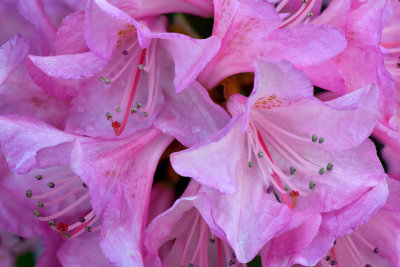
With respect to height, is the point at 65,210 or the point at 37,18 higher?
the point at 37,18

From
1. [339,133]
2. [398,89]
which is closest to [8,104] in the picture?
Answer: [339,133]

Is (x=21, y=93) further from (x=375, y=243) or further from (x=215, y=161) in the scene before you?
(x=375, y=243)

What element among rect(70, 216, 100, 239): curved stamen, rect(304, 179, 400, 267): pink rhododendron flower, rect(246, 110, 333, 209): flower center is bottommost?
rect(304, 179, 400, 267): pink rhododendron flower

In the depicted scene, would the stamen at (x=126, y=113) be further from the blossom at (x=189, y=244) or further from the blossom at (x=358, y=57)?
the blossom at (x=358, y=57)

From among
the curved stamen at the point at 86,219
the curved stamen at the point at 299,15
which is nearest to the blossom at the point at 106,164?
the curved stamen at the point at 86,219

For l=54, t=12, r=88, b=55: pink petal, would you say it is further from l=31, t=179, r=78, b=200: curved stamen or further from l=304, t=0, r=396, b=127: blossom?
l=304, t=0, r=396, b=127: blossom

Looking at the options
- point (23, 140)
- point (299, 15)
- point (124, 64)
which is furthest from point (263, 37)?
point (23, 140)

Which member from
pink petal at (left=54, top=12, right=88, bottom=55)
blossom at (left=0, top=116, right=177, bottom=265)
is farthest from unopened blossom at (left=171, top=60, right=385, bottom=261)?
pink petal at (left=54, top=12, right=88, bottom=55)

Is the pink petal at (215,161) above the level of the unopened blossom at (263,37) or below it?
below
